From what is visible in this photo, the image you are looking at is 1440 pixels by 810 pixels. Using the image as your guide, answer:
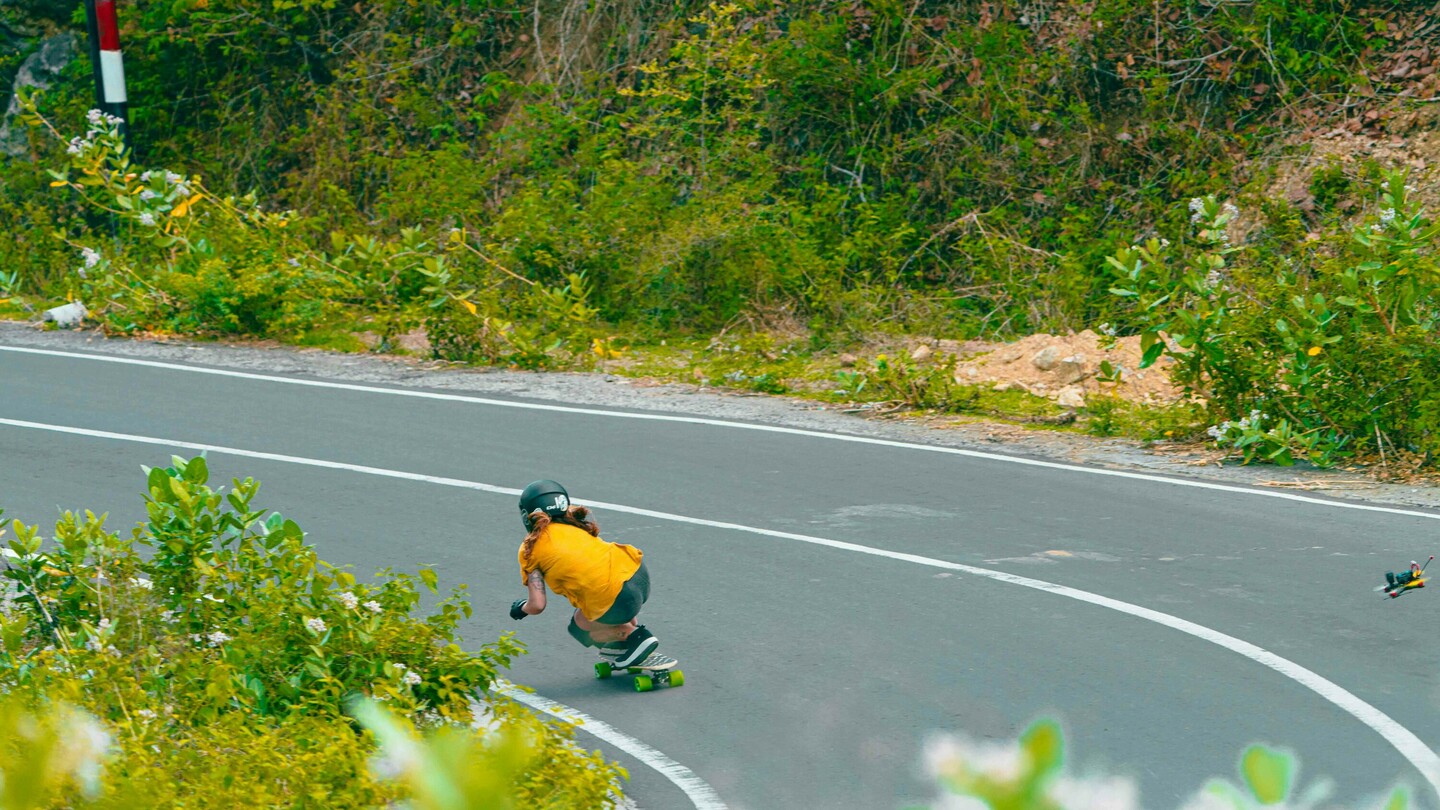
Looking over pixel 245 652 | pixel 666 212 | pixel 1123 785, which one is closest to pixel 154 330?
pixel 666 212

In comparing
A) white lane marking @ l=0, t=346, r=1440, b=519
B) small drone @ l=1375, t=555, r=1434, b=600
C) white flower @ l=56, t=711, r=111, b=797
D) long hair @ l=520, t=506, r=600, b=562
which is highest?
white flower @ l=56, t=711, r=111, b=797

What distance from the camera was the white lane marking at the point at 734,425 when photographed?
33.8 feet

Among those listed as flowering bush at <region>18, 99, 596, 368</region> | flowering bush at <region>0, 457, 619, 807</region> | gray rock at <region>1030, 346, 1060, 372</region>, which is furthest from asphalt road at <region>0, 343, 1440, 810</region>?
gray rock at <region>1030, 346, 1060, 372</region>

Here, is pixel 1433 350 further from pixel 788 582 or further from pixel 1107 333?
pixel 788 582

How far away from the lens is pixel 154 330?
17.4 m

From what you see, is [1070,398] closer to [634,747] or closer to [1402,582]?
[1402,582]

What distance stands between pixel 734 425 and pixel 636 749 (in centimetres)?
637

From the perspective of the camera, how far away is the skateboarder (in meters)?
7.20

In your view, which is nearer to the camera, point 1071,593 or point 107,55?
point 1071,593

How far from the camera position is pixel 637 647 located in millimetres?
7266

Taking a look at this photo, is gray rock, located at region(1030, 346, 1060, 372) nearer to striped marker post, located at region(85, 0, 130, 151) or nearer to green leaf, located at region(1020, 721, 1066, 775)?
striped marker post, located at region(85, 0, 130, 151)

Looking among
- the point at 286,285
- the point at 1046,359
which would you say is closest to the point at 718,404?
the point at 1046,359

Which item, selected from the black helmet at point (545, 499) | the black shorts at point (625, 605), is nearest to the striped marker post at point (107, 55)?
the black helmet at point (545, 499)

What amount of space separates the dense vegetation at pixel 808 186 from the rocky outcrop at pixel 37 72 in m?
2.82
